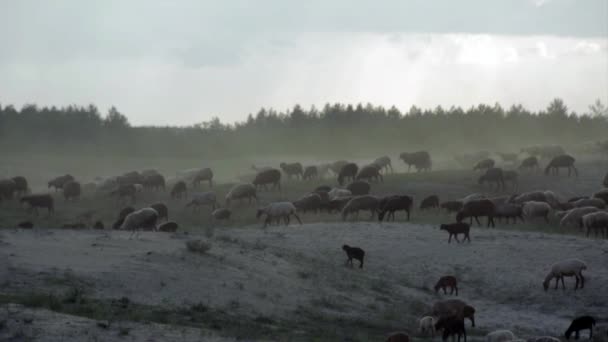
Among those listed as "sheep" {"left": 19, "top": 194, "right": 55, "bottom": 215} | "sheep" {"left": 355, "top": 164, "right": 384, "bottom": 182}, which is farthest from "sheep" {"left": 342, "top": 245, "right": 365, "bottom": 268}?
"sheep" {"left": 19, "top": 194, "right": 55, "bottom": 215}

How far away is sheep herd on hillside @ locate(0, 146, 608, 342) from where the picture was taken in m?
25.8

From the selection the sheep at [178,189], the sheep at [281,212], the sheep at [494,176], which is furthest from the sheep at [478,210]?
the sheep at [178,189]

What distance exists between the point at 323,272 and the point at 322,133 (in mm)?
70967

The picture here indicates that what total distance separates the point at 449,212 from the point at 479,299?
548 inches

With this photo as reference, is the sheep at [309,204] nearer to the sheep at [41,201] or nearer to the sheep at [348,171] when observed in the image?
the sheep at [348,171]

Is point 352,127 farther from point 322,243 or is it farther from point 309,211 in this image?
point 322,243

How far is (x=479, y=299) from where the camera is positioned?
26188 millimetres

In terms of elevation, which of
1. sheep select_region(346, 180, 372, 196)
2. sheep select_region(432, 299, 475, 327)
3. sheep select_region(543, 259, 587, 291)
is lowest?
sheep select_region(432, 299, 475, 327)

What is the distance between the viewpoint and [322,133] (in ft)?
316

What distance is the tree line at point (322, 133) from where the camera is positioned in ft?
299

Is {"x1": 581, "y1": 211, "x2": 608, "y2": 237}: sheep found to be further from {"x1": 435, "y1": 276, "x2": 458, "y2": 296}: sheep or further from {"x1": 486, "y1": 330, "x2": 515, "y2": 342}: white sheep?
{"x1": 486, "y1": 330, "x2": 515, "y2": 342}: white sheep

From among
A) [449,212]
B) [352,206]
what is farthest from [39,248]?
[449,212]

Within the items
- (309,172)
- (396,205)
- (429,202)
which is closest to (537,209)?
(429,202)

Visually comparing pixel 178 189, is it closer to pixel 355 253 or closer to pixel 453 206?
pixel 453 206
